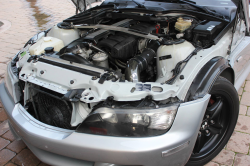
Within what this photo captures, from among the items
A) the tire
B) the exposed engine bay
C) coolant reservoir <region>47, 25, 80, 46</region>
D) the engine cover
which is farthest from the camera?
coolant reservoir <region>47, 25, 80, 46</region>

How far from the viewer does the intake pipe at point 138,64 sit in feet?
6.25

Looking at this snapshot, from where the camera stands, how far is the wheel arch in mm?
1586

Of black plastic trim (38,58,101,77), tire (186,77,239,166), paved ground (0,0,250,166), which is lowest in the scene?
paved ground (0,0,250,166)

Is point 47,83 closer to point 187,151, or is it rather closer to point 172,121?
point 172,121

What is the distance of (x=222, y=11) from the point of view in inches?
96.1

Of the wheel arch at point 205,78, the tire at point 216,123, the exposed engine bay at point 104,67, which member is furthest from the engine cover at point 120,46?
the tire at point 216,123

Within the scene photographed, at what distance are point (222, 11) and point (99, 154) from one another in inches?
81.2

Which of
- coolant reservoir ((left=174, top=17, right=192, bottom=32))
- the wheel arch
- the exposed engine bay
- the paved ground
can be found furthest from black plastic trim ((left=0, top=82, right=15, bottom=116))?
coolant reservoir ((left=174, top=17, right=192, bottom=32))

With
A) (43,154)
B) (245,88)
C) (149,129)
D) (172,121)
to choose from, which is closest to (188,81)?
(172,121)

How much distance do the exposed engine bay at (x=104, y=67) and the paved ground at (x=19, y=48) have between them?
0.57 meters

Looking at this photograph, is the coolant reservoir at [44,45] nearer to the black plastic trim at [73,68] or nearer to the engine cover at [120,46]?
the black plastic trim at [73,68]

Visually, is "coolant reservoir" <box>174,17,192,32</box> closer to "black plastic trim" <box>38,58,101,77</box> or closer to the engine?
the engine

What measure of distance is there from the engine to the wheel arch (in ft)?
0.56

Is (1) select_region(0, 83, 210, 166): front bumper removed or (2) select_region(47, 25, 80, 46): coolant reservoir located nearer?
(1) select_region(0, 83, 210, 166): front bumper removed
